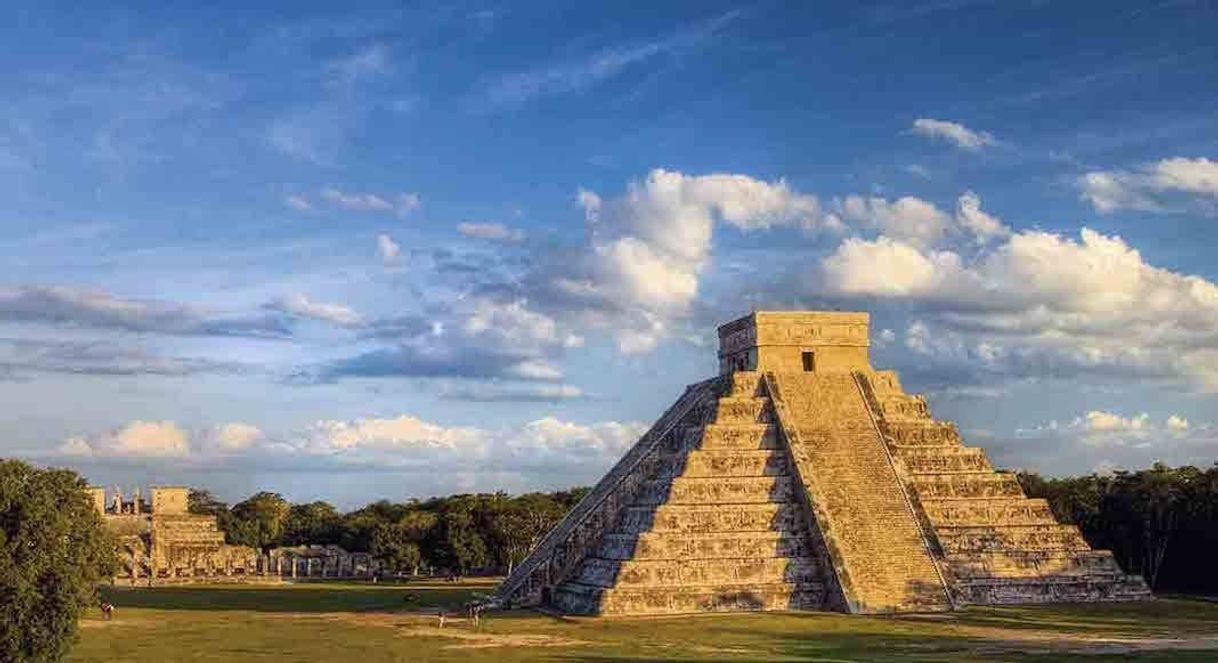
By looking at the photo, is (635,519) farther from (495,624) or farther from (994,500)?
(994,500)

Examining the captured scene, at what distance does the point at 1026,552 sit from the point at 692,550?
1257cm

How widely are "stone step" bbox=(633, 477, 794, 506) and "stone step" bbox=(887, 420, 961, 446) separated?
5994mm

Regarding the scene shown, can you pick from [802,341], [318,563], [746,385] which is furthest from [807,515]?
[318,563]

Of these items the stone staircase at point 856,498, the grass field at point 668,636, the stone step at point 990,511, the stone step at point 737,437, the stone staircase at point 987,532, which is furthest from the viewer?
the stone step at point 737,437

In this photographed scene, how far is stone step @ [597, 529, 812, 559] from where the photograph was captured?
143 feet

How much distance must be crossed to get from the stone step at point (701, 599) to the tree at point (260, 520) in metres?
65.9

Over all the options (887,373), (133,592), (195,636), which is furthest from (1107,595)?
(133,592)

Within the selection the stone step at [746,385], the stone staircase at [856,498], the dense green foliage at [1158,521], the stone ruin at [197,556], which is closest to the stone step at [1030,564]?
the stone staircase at [856,498]

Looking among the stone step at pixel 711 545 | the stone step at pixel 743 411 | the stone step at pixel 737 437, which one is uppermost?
the stone step at pixel 743 411

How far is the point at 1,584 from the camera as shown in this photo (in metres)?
27.2

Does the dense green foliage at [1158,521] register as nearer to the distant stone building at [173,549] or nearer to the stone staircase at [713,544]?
the stone staircase at [713,544]

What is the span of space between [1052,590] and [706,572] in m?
12.7

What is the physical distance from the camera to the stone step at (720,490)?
4509 cm

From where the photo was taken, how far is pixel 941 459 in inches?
1943
